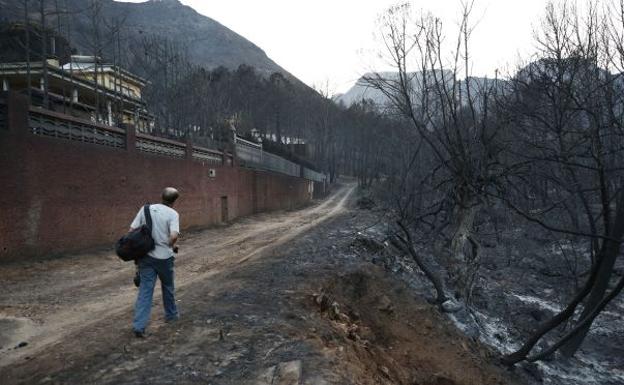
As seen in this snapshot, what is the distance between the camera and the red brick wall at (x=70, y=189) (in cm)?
941

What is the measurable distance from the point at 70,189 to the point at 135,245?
789 cm

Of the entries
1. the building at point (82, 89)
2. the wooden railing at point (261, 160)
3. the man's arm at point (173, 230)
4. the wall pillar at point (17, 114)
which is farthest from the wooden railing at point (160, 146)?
the man's arm at point (173, 230)

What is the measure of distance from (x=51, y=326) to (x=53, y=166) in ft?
20.5

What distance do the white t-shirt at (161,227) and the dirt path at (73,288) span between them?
1773 mm

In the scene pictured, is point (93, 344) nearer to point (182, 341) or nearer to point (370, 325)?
point (182, 341)

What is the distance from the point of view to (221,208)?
68.5ft

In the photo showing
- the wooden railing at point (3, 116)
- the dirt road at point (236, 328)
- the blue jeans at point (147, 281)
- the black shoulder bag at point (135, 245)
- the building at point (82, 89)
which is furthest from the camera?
the building at point (82, 89)

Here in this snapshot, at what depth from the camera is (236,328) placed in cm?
533

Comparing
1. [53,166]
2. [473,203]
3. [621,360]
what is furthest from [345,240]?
[53,166]

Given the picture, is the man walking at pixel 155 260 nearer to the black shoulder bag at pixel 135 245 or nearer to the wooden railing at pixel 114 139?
the black shoulder bag at pixel 135 245

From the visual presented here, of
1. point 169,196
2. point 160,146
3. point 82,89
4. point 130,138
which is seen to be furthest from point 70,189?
point 82,89

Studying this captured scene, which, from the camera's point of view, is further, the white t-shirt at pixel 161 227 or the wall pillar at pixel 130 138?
the wall pillar at pixel 130 138

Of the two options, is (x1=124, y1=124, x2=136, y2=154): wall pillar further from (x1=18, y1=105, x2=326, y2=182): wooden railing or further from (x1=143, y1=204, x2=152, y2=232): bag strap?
(x1=143, y1=204, x2=152, y2=232): bag strap

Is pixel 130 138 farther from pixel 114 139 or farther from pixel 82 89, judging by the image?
pixel 82 89
